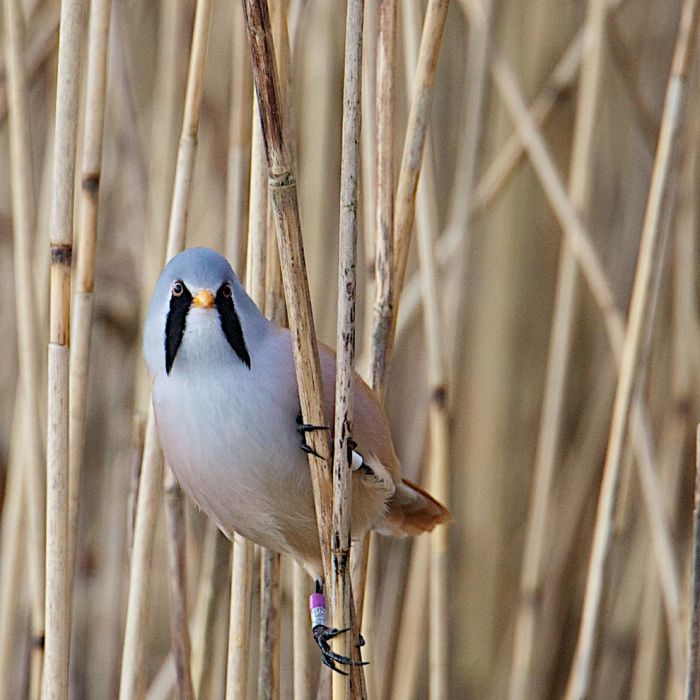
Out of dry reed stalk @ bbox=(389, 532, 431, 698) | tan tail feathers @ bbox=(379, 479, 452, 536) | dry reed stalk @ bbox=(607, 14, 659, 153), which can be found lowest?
dry reed stalk @ bbox=(389, 532, 431, 698)

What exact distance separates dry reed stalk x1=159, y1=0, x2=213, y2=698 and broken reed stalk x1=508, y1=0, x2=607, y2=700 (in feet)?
1.87

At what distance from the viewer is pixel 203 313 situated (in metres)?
0.92

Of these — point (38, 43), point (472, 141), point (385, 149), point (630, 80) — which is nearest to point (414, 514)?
point (385, 149)

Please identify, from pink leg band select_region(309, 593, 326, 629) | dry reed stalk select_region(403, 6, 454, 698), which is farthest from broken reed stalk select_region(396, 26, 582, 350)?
pink leg band select_region(309, 593, 326, 629)

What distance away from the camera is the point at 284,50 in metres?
1.04

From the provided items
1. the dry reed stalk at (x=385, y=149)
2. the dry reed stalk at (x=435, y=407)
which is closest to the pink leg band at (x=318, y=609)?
the dry reed stalk at (x=435, y=407)

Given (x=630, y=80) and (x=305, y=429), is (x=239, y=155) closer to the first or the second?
(x=305, y=429)

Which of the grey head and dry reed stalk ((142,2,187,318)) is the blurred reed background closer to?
dry reed stalk ((142,2,187,318))

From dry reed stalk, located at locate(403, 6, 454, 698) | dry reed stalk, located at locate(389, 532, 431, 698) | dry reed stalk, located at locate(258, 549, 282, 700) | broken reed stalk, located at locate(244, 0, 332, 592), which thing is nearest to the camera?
broken reed stalk, located at locate(244, 0, 332, 592)

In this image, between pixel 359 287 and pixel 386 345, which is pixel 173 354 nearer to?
pixel 386 345

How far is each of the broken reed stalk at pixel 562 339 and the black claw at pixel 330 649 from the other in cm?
58

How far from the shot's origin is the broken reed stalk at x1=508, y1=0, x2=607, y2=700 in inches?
57.3

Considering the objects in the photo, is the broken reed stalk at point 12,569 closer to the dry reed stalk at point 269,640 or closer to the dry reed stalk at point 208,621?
the dry reed stalk at point 208,621

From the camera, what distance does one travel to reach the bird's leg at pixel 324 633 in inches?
35.8
